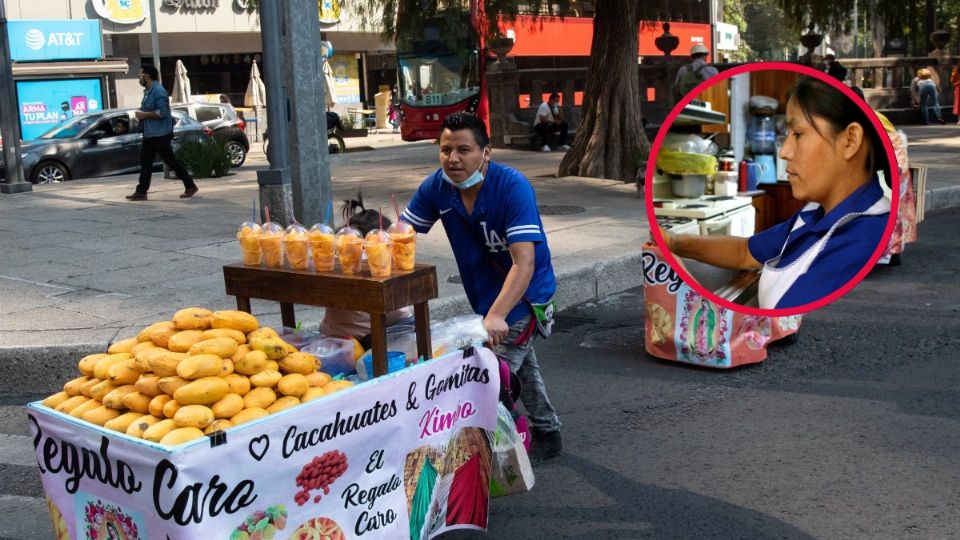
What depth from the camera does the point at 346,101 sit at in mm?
43000

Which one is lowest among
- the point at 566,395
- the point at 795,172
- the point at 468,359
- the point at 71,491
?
the point at 566,395

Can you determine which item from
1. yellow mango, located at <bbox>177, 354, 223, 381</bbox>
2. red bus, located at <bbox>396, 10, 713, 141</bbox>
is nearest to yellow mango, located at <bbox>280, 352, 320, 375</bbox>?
yellow mango, located at <bbox>177, 354, 223, 381</bbox>

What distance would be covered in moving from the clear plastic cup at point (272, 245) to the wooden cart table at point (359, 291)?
0.05 metres

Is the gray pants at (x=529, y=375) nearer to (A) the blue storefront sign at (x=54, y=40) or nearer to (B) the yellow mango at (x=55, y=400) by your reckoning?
(B) the yellow mango at (x=55, y=400)

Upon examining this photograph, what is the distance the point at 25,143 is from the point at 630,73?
11.9 meters

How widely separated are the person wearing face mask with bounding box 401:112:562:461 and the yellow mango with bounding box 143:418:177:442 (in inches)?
55.5

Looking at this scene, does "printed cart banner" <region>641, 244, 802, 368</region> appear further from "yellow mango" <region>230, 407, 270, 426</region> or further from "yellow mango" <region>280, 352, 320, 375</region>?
"yellow mango" <region>230, 407, 270, 426</region>

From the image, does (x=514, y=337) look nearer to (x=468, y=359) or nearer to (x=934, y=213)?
(x=468, y=359)

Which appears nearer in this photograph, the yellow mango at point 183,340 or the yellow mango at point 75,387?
the yellow mango at point 183,340

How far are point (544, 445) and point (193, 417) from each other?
7.31ft

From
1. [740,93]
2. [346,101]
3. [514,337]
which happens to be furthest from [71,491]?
[346,101]

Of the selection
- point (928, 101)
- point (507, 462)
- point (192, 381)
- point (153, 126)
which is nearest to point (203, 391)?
point (192, 381)

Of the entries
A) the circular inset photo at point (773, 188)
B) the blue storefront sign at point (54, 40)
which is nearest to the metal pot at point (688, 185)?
the circular inset photo at point (773, 188)

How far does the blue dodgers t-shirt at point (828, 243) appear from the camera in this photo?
42.4 inches
